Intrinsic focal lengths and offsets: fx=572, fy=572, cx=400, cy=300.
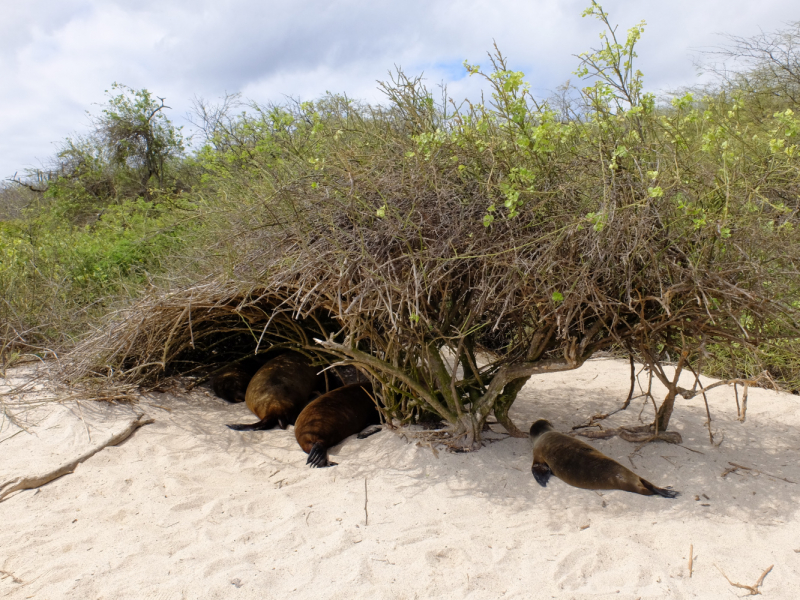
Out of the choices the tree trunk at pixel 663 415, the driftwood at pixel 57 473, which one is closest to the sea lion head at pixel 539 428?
the tree trunk at pixel 663 415

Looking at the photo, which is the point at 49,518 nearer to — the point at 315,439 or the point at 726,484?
the point at 315,439

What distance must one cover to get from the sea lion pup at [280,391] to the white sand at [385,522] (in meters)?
0.23

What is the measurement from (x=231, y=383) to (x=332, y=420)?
65.4 inches

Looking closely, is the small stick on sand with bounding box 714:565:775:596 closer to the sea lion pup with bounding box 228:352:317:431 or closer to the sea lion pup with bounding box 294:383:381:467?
the sea lion pup with bounding box 294:383:381:467

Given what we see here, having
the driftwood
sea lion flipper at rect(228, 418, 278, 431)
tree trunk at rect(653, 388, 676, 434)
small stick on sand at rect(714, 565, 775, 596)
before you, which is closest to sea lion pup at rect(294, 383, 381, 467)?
sea lion flipper at rect(228, 418, 278, 431)

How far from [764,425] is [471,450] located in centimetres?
285

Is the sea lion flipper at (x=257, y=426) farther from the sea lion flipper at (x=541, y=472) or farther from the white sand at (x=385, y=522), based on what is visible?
the sea lion flipper at (x=541, y=472)

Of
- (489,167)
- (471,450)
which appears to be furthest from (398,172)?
(471,450)

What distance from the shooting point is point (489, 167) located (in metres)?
4.06

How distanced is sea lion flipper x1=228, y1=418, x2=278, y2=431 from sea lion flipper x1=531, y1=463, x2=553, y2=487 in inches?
97.5

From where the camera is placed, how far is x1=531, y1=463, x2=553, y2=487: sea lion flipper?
4.10 m

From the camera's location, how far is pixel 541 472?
4.17 metres

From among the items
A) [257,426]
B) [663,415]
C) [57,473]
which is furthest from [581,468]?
[57,473]

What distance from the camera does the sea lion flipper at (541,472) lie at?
4.10m
